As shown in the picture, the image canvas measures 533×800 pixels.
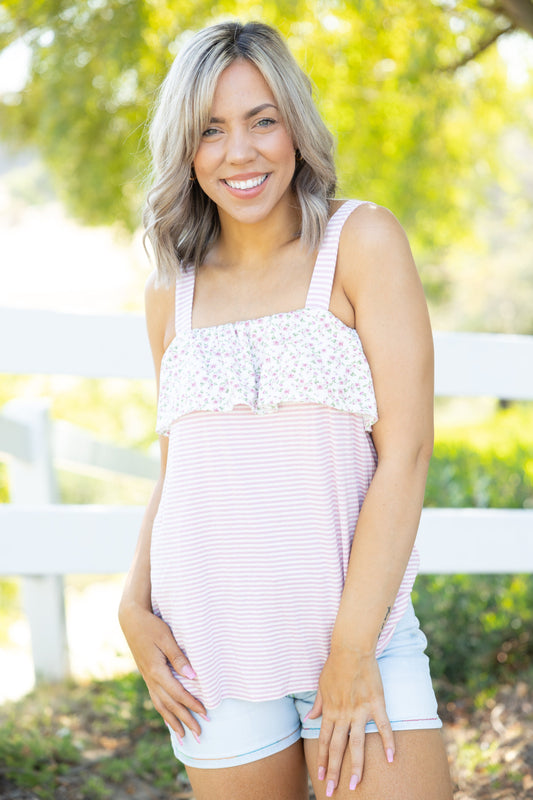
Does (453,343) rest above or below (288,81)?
below

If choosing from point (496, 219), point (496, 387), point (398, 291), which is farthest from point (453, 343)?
point (496, 219)

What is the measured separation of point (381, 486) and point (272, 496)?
202 millimetres

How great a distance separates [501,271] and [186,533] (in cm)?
1873

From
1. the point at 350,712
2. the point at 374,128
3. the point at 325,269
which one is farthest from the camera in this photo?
the point at 374,128

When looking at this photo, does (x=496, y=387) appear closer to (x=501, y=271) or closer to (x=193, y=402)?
(x=193, y=402)

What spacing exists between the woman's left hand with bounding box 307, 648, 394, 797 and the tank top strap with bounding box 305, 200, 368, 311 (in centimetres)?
64

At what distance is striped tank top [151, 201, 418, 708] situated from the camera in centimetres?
156

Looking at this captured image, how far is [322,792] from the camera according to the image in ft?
5.02

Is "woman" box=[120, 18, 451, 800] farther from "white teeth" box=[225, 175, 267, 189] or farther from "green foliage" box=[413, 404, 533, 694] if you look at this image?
"green foliage" box=[413, 404, 533, 694]

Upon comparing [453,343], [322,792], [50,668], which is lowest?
[50,668]

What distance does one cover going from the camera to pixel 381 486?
1521 millimetres

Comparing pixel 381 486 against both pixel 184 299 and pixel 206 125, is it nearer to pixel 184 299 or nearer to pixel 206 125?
pixel 184 299

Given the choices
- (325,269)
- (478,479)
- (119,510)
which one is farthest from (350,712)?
(478,479)

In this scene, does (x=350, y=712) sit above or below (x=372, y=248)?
below
